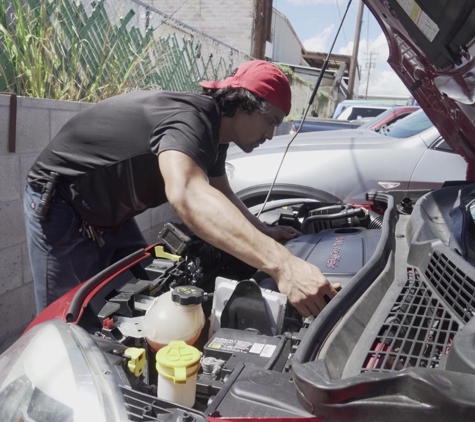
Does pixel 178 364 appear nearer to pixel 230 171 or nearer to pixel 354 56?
pixel 230 171

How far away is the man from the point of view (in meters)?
1.93

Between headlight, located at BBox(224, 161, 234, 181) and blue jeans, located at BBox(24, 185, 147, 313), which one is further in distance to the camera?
headlight, located at BBox(224, 161, 234, 181)

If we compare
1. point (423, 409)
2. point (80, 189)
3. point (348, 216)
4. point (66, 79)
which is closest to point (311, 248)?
point (348, 216)

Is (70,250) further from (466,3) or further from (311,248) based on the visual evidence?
(466,3)

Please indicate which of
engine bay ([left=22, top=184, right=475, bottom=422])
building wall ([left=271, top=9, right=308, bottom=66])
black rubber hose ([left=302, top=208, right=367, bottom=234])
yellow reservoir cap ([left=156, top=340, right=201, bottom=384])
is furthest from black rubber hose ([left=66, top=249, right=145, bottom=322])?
building wall ([left=271, top=9, right=308, bottom=66])

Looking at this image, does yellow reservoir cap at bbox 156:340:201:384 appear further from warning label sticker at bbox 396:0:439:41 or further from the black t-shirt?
warning label sticker at bbox 396:0:439:41

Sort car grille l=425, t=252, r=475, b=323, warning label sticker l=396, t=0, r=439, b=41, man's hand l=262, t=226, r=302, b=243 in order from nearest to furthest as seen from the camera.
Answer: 1. car grille l=425, t=252, r=475, b=323
2. warning label sticker l=396, t=0, r=439, b=41
3. man's hand l=262, t=226, r=302, b=243

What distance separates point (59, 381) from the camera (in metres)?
1.07

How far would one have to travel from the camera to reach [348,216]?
101 inches

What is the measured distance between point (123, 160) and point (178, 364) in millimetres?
1184

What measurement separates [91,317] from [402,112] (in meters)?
7.50

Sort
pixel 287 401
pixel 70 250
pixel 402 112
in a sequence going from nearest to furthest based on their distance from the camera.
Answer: pixel 287 401 → pixel 70 250 → pixel 402 112

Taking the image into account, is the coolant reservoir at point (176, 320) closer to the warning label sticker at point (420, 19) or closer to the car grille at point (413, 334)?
the car grille at point (413, 334)

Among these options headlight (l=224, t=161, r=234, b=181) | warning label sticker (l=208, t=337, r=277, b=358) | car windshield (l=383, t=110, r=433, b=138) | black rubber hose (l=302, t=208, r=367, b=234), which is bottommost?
headlight (l=224, t=161, r=234, b=181)
